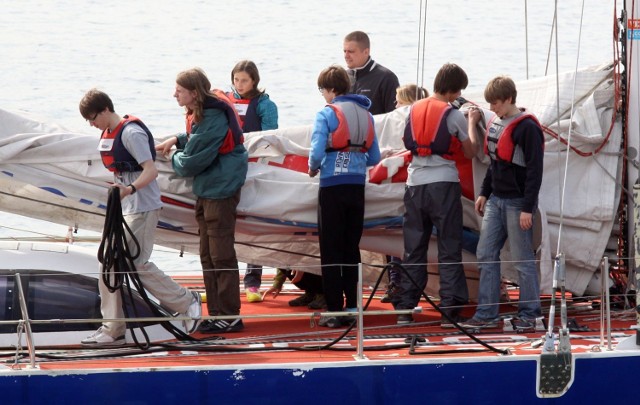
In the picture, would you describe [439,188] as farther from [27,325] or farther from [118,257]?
[27,325]

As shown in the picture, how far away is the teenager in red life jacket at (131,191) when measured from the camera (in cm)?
700

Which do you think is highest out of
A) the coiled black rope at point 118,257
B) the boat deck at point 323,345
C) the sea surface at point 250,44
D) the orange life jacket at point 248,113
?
the sea surface at point 250,44

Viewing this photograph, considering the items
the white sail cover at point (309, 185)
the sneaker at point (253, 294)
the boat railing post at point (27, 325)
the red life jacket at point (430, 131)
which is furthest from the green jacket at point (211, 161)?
the boat railing post at point (27, 325)

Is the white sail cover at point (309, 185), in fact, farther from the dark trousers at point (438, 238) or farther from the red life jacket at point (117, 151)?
the red life jacket at point (117, 151)

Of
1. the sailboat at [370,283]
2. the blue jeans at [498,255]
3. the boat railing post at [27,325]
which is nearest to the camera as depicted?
the boat railing post at [27,325]

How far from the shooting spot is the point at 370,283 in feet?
27.6

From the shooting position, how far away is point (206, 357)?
685 cm

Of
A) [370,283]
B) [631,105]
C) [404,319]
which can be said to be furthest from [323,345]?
[631,105]

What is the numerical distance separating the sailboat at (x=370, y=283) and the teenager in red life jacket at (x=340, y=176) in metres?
0.20

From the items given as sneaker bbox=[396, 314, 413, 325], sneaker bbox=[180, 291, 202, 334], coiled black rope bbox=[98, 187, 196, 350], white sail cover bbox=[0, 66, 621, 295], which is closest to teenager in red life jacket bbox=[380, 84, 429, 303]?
white sail cover bbox=[0, 66, 621, 295]

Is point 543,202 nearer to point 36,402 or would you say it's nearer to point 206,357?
point 206,357

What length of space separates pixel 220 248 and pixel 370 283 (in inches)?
53.1

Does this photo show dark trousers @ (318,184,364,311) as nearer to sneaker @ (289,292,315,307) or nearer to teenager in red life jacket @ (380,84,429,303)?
teenager in red life jacket @ (380,84,429,303)

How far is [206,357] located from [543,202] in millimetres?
2171
